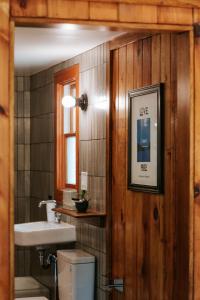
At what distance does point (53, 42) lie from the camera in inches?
182

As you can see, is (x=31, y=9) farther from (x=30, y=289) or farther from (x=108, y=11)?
(x=30, y=289)

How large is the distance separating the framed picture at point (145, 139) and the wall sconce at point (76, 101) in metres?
0.99

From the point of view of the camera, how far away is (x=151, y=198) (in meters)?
3.74

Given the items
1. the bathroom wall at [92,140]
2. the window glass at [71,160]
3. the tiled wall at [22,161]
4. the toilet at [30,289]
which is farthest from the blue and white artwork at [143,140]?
the tiled wall at [22,161]

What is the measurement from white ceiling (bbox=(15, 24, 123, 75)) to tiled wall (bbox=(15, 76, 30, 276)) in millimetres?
869

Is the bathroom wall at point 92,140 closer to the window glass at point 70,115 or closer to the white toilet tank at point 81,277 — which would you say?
the white toilet tank at point 81,277

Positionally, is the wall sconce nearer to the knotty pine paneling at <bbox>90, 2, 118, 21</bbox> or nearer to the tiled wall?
the tiled wall

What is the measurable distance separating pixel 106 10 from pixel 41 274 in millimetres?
4278

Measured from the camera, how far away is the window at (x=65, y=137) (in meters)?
5.55

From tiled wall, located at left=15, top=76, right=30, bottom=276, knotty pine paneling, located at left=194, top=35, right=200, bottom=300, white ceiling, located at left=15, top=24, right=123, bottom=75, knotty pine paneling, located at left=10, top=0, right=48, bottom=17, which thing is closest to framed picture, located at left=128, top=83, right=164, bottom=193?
white ceiling, located at left=15, top=24, right=123, bottom=75

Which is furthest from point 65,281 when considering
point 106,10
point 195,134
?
point 106,10

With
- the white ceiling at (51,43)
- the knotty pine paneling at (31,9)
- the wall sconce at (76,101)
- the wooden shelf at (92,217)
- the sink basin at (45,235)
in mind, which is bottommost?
the sink basin at (45,235)

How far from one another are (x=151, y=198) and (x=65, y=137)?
2.15 meters

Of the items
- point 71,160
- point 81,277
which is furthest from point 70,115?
point 81,277
